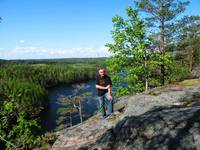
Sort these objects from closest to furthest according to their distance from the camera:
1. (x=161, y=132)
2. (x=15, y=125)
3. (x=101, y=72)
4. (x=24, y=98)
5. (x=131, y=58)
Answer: (x=161, y=132) → (x=15, y=125) → (x=101, y=72) → (x=24, y=98) → (x=131, y=58)

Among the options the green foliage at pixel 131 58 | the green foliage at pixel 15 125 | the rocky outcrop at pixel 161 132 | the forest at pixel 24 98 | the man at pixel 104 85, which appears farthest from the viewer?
the green foliage at pixel 131 58

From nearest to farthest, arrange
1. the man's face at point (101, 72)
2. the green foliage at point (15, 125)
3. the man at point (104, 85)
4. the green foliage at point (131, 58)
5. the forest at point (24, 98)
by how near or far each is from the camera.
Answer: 1. the green foliage at point (15, 125)
2. the forest at point (24, 98)
3. the man's face at point (101, 72)
4. the man at point (104, 85)
5. the green foliage at point (131, 58)

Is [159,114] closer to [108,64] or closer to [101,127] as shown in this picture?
[101,127]

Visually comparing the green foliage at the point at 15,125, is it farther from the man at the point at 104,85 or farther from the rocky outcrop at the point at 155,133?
the man at the point at 104,85

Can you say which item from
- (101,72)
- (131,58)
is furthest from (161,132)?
(131,58)

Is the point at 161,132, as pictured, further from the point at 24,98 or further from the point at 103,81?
the point at 24,98

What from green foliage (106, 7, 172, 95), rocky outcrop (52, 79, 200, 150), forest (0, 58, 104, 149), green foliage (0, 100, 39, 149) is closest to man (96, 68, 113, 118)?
rocky outcrop (52, 79, 200, 150)

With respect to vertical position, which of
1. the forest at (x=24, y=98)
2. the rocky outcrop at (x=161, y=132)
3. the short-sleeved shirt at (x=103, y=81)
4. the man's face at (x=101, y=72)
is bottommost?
the forest at (x=24, y=98)

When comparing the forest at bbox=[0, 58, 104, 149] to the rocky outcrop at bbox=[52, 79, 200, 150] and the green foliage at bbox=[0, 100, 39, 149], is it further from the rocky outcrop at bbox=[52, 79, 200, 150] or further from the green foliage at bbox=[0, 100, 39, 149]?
the rocky outcrop at bbox=[52, 79, 200, 150]

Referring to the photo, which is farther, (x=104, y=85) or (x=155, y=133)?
(x=104, y=85)

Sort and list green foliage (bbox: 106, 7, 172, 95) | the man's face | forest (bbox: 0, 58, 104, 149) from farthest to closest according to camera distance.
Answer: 1. green foliage (bbox: 106, 7, 172, 95)
2. the man's face
3. forest (bbox: 0, 58, 104, 149)

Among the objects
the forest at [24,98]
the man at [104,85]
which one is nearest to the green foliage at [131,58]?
the forest at [24,98]

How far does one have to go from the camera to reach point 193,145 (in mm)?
6848

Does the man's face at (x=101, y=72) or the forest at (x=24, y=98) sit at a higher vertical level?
the man's face at (x=101, y=72)
